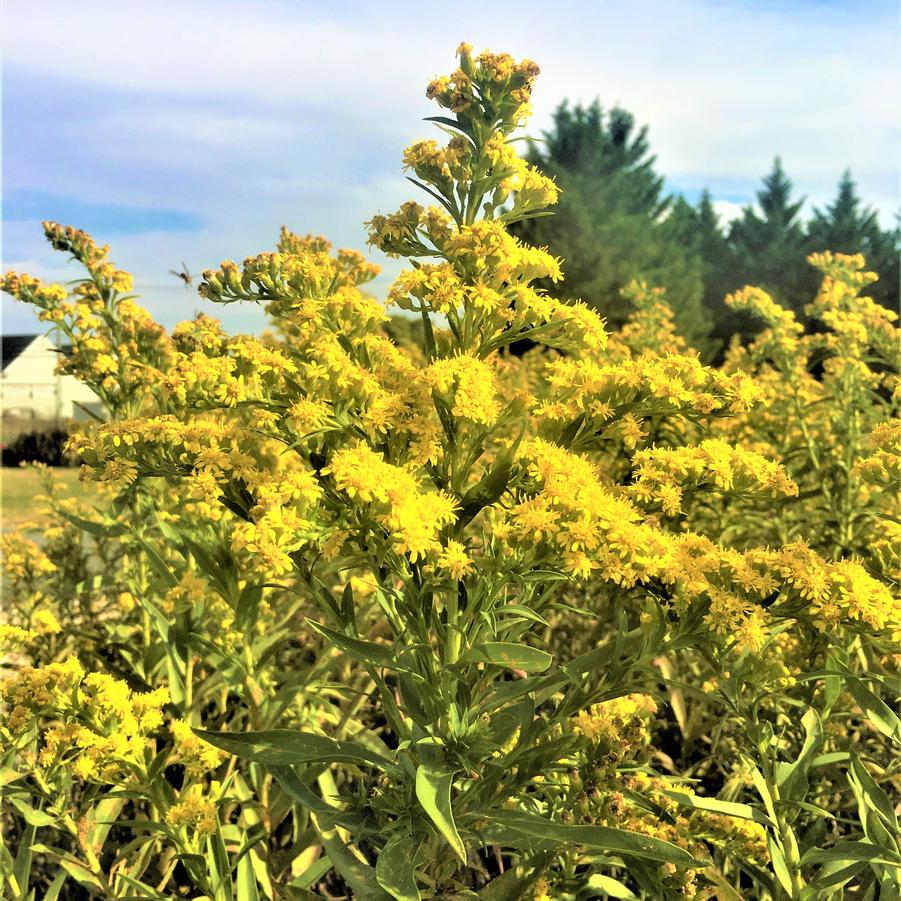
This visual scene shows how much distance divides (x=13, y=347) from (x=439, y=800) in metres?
37.8

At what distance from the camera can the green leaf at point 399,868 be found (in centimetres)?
133

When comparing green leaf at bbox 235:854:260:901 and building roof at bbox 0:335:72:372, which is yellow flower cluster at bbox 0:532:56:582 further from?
building roof at bbox 0:335:72:372

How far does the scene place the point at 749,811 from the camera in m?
1.60

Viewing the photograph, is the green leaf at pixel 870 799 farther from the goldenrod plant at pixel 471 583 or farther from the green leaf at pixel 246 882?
the green leaf at pixel 246 882

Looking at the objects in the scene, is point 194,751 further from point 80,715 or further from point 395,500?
point 395,500

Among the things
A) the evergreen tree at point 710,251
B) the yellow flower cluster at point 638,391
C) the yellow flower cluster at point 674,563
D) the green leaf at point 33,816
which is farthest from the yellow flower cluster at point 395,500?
the evergreen tree at point 710,251

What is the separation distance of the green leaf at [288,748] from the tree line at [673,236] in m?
20.7

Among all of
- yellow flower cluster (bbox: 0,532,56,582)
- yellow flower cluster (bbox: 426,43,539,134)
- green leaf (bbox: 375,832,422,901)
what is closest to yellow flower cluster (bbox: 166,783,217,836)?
green leaf (bbox: 375,832,422,901)

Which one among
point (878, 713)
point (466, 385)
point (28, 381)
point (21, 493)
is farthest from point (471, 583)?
point (28, 381)

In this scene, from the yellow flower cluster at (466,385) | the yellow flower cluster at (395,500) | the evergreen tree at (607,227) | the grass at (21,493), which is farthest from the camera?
the evergreen tree at (607,227)

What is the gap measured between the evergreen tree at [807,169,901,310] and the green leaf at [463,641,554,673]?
29.8 meters

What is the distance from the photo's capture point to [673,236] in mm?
30500

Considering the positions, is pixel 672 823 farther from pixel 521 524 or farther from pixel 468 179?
pixel 468 179

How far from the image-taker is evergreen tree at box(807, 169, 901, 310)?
1137 inches
